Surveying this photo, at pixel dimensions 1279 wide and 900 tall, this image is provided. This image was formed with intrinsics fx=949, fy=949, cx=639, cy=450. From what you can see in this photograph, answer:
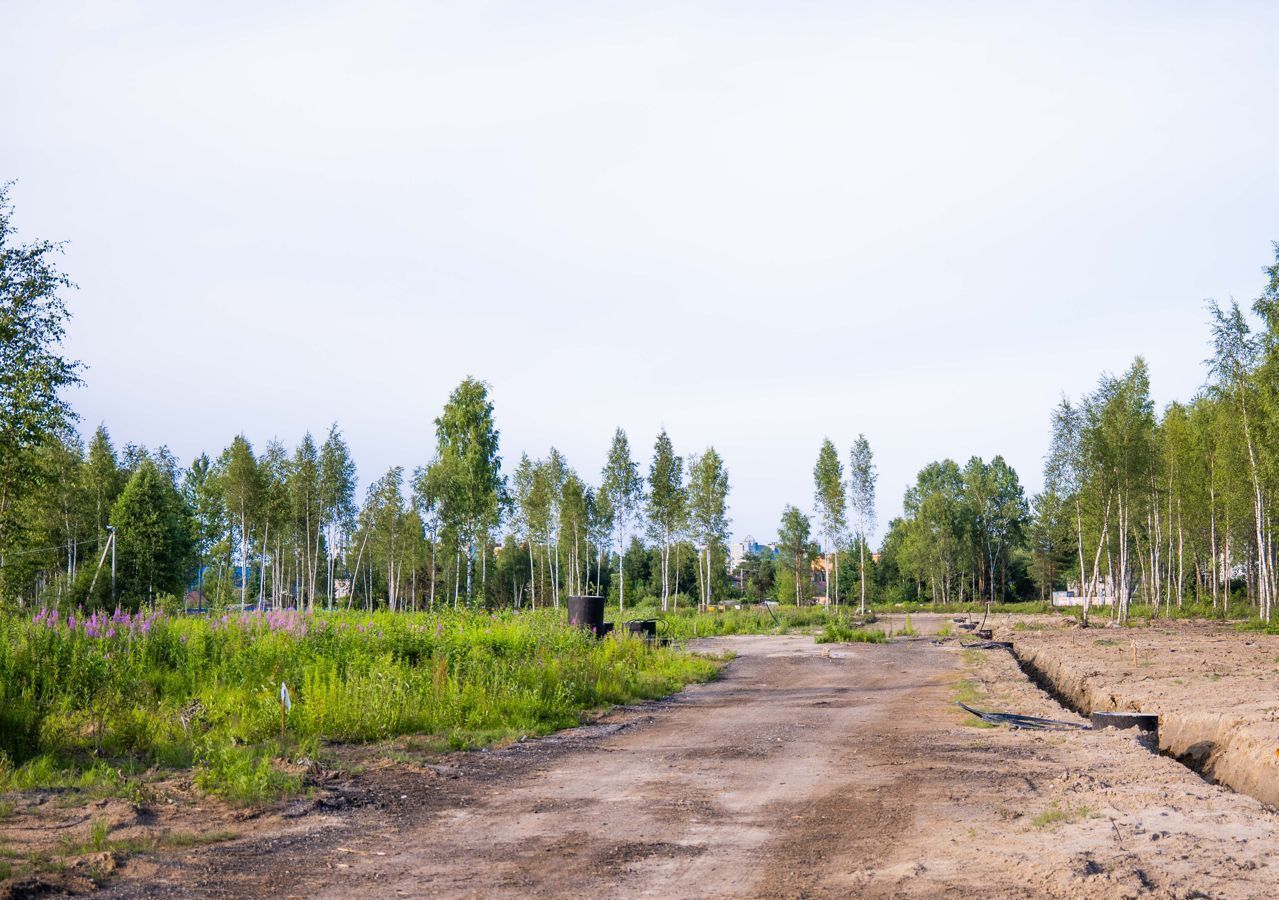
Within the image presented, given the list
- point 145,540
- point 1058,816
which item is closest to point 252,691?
point 1058,816

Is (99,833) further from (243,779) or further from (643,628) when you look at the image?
(643,628)

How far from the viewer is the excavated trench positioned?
9.66 m

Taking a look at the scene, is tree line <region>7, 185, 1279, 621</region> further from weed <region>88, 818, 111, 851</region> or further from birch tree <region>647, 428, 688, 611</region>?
weed <region>88, 818, 111, 851</region>

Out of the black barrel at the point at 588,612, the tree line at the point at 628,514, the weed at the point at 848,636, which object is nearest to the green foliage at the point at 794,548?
the tree line at the point at 628,514

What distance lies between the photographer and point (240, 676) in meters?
12.8

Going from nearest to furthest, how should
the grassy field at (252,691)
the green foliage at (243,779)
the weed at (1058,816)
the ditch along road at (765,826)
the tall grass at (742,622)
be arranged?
1. the ditch along road at (765,826)
2. the weed at (1058,816)
3. the green foliage at (243,779)
4. the grassy field at (252,691)
5. the tall grass at (742,622)

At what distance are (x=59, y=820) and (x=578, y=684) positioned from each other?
31.1ft

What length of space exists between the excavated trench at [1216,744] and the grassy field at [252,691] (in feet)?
25.9

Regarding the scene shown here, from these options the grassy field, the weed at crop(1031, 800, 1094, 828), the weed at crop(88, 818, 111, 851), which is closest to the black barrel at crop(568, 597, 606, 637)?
the grassy field

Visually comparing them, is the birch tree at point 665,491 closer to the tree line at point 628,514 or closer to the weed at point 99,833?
the tree line at point 628,514

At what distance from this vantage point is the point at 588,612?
2180 centimetres

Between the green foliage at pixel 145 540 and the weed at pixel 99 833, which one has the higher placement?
the green foliage at pixel 145 540

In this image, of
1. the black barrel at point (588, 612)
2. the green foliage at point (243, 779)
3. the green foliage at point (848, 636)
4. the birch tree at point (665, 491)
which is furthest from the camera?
the birch tree at point (665, 491)

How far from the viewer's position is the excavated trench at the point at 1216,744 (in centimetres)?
966
